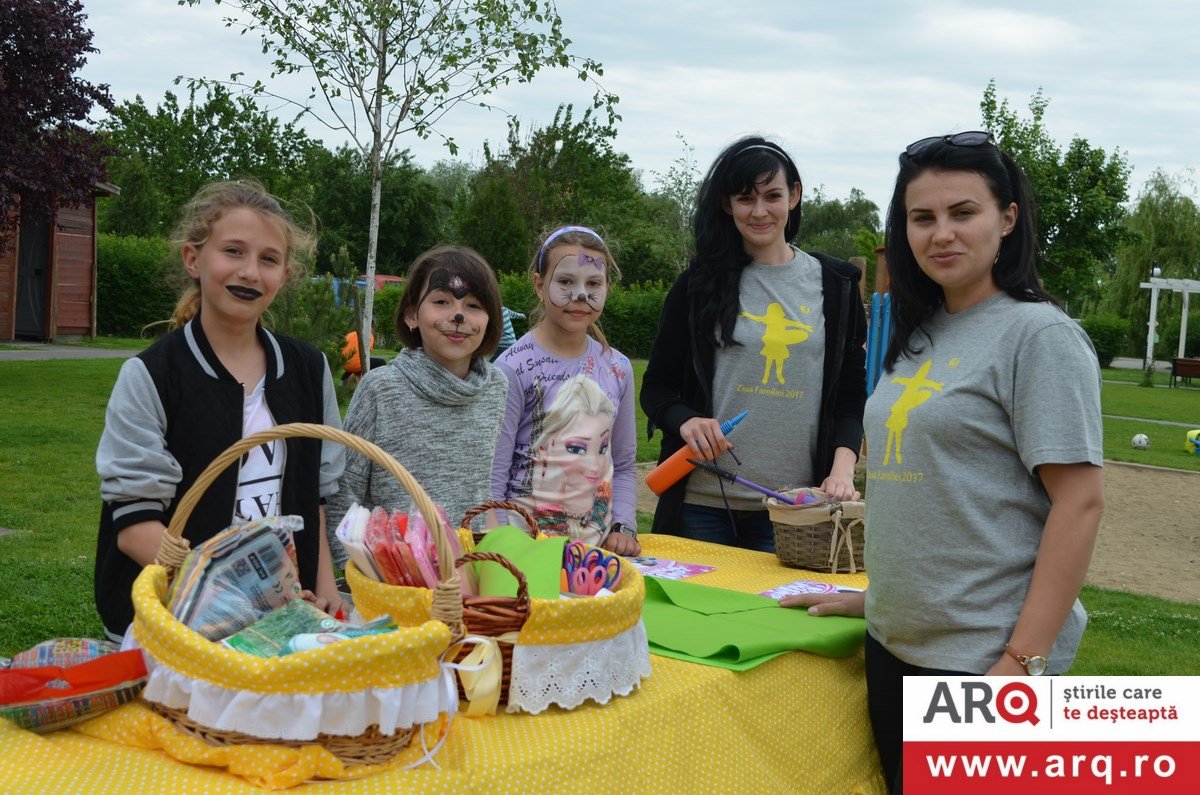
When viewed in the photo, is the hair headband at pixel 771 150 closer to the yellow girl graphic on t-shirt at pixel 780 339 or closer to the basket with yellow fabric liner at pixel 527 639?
the yellow girl graphic on t-shirt at pixel 780 339

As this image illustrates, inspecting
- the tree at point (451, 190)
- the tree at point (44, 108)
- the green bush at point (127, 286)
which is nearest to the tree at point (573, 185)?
the tree at point (451, 190)

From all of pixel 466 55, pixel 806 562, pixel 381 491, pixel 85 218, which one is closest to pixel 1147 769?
pixel 806 562

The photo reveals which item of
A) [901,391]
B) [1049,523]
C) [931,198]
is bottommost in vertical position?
[1049,523]

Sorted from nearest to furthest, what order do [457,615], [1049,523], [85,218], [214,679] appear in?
1. [214,679]
2. [457,615]
3. [1049,523]
4. [85,218]

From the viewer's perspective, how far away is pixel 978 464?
6.98 ft

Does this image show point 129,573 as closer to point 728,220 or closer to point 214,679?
point 214,679

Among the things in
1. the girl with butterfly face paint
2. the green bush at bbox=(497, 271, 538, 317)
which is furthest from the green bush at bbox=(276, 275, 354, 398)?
the green bush at bbox=(497, 271, 538, 317)

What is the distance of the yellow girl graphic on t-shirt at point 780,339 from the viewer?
3.25 m

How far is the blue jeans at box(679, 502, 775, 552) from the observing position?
3516 millimetres

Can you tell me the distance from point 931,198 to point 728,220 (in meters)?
1.22

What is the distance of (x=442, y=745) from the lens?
1.65 meters

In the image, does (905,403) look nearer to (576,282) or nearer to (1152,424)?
(576,282)

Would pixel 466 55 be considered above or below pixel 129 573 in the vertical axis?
above

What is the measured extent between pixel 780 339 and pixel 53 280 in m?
21.4
